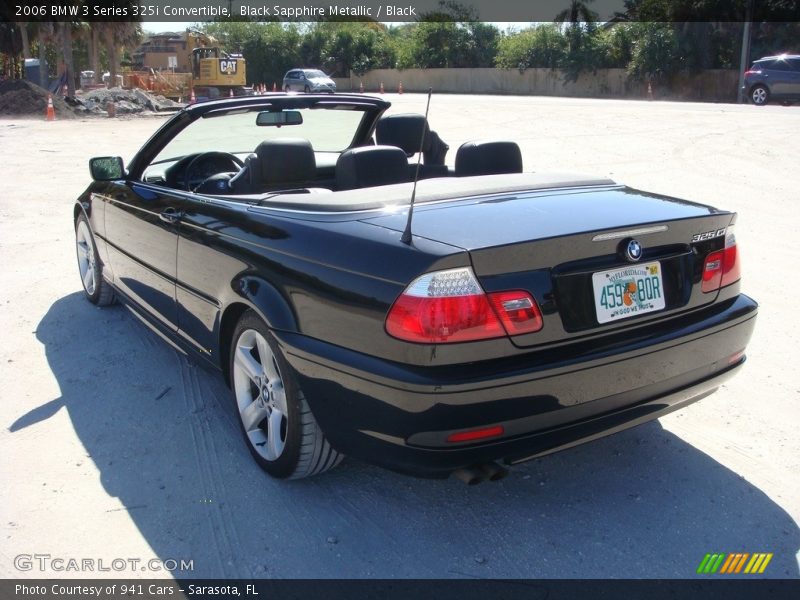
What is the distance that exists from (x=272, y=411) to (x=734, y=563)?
1.86m

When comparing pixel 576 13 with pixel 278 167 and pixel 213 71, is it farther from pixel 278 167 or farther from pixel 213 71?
pixel 278 167

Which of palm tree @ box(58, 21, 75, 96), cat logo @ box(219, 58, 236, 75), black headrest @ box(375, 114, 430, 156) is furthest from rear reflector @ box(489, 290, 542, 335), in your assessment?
palm tree @ box(58, 21, 75, 96)

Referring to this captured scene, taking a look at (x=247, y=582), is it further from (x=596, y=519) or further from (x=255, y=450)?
(x=596, y=519)

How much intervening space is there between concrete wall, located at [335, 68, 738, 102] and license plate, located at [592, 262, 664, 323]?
42577mm

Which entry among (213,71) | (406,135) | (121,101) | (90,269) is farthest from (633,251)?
(213,71)

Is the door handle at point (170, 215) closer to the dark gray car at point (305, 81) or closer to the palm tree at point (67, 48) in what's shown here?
the palm tree at point (67, 48)

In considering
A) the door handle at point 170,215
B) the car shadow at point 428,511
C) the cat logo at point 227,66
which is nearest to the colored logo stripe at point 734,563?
the car shadow at point 428,511

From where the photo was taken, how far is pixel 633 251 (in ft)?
9.19

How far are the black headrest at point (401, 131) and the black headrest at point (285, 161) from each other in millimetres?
748

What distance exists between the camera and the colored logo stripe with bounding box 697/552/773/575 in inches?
106

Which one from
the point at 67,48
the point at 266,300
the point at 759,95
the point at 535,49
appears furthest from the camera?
the point at 535,49

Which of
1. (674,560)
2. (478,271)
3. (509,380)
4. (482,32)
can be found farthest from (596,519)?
(482,32)

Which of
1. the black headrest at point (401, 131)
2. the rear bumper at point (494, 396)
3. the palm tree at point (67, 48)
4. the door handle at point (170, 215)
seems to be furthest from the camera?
the palm tree at point (67, 48)

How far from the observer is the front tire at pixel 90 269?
18.1 ft
